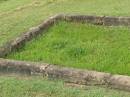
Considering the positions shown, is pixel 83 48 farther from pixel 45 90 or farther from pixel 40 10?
pixel 40 10

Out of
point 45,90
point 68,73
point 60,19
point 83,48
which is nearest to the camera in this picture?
point 45,90

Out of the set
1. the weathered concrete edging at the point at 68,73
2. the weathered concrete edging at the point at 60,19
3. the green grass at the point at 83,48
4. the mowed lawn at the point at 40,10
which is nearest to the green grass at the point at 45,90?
the weathered concrete edging at the point at 68,73

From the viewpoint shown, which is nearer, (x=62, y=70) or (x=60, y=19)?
(x=62, y=70)

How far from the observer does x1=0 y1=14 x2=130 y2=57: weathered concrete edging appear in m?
6.91

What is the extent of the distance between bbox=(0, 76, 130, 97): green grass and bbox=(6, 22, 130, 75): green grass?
603 mm

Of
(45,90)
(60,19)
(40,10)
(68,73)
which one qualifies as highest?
(60,19)

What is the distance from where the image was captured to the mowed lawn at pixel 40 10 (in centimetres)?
834

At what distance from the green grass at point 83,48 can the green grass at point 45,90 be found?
23.7 inches

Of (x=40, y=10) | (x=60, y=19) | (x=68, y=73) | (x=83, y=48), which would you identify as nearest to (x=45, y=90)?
(x=68, y=73)

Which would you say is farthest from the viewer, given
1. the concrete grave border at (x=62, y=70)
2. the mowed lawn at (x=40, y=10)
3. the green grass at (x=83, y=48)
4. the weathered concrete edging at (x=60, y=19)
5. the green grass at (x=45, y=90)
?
the mowed lawn at (x=40, y=10)

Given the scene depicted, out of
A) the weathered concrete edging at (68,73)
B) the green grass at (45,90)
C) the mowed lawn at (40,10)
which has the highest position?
the mowed lawn at (40,10)

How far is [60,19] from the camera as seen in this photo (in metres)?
8.13

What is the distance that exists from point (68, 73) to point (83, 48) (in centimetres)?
124

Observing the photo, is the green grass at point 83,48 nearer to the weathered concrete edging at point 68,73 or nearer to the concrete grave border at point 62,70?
the concrete grave border at point 62,70
